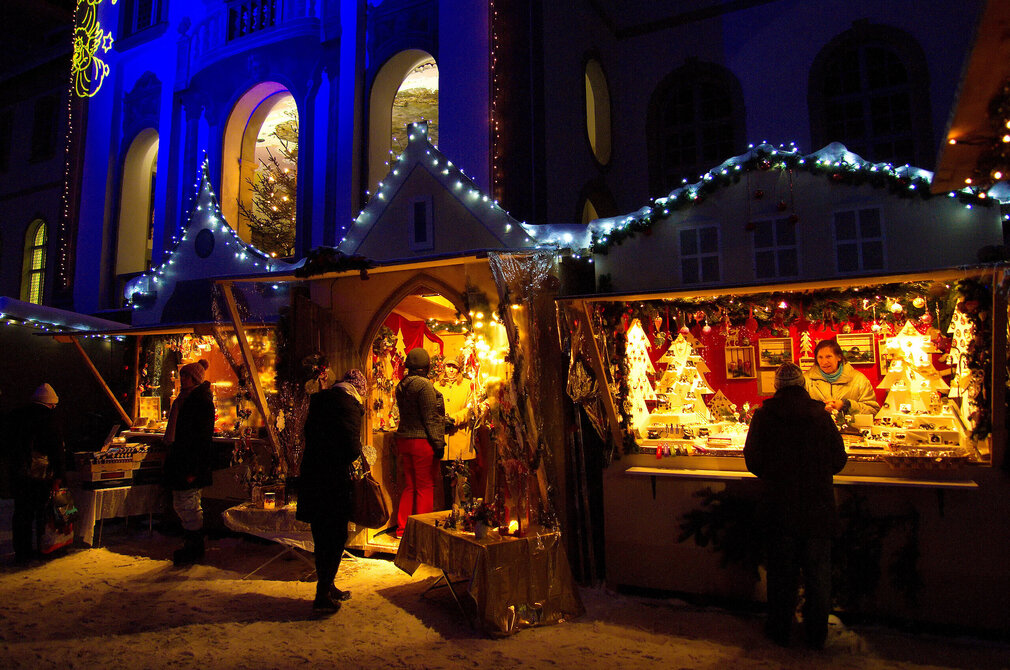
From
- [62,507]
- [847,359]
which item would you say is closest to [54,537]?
[62,507]

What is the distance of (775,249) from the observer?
5645mm

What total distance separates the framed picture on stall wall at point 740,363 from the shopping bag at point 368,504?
4.55 metres

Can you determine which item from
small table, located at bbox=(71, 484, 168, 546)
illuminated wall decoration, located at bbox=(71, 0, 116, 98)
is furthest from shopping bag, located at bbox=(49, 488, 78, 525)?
illuminated wall decoration, located at bbox=(71, 0, 116, 98)

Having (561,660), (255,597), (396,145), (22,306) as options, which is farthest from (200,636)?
(396,145)

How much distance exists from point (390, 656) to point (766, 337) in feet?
18.0

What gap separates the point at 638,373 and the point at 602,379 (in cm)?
83

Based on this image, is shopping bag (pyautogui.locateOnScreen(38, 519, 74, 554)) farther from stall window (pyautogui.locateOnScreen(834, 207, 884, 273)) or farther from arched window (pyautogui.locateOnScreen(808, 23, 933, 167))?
arched window (pyautogui.locateOnScreen(808, 23, 933, 167))

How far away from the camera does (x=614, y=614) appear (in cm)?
514

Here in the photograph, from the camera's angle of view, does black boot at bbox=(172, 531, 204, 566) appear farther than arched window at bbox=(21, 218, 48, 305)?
No

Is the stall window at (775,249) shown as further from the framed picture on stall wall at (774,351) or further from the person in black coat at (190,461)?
the person in black coat at (190,461)

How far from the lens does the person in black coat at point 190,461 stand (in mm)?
6559

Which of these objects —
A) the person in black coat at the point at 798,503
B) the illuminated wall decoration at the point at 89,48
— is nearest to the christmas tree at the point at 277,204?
the illuminated wall decoration at the point at 89,48

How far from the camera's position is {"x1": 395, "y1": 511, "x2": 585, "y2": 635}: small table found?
184 inches

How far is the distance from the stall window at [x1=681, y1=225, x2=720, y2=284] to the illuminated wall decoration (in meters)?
13.2
